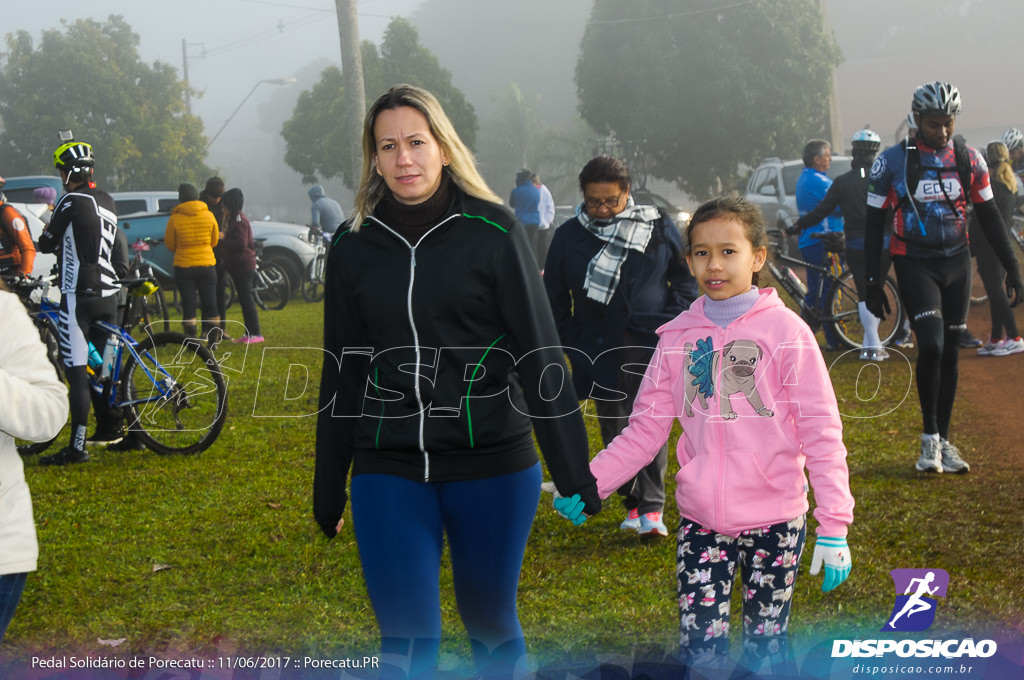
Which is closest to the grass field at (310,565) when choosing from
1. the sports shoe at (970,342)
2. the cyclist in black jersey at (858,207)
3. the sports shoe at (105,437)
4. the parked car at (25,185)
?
the sports shoe at (105,437)

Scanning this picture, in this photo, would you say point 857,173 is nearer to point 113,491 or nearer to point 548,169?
point 113,491

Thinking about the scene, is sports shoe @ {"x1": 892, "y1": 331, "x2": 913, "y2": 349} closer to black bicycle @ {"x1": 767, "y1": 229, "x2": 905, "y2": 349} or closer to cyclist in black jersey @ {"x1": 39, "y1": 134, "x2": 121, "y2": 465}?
black bicycle @ {"x1": 767, "y1": 229, "x2": 905, "y2": 349}

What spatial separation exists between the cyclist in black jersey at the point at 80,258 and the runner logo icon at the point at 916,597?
5494mm

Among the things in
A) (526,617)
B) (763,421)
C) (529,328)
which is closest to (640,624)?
(526,617)

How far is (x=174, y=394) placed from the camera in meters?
7.66

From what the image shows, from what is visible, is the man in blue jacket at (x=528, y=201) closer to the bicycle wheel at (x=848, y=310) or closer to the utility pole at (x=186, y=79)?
the bicycle wheel at (x=848, y=310)

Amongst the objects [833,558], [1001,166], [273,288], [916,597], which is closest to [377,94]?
[273,288]

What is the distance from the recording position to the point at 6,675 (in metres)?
4.22

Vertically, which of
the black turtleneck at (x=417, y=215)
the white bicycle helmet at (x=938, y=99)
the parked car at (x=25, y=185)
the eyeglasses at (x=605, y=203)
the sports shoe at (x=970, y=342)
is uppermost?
the parked car at (x=25, y=185)

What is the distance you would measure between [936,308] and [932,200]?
62 cm

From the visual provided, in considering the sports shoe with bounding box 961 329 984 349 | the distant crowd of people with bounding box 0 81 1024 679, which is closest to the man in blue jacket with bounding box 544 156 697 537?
the distant crowd of people with bounding box 0 81 1024 679

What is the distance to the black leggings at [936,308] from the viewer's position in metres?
5.90

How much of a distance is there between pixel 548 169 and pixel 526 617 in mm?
97224

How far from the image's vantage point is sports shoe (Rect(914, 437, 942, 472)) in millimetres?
6426
